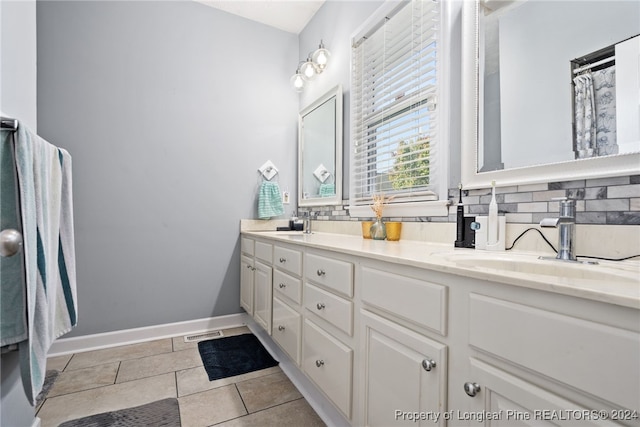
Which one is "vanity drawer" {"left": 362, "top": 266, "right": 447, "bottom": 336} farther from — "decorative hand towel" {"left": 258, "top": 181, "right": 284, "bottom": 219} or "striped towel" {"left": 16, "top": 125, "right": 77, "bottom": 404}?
"decorative hand towel" {"left": 258, "top": 181, "right": 284, "bottom": 219}

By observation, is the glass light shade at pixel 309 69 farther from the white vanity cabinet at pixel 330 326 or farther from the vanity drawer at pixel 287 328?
the vanity drawer at pixel 287 328

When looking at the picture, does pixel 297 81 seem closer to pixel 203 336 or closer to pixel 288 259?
pixel 288 259

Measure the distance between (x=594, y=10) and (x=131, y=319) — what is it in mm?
3105

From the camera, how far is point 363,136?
80.3 inches

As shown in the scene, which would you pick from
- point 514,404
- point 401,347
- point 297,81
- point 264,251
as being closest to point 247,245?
point 264,251

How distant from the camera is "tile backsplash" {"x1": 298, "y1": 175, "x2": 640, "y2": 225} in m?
0.87

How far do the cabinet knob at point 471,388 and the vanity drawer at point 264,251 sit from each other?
1.41 metres

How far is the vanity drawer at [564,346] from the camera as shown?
470mm

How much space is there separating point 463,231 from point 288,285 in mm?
955

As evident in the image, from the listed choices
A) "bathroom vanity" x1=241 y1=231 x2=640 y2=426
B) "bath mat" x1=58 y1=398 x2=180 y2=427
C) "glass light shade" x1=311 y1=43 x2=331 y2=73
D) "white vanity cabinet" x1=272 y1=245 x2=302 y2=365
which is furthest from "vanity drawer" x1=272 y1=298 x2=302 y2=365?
"glass light shade" x1=311 y1=43 x2=331 y2=73

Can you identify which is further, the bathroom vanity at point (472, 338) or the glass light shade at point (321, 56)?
the glass light shade at point (321, 56)

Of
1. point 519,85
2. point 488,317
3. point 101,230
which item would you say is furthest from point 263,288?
point 519,85

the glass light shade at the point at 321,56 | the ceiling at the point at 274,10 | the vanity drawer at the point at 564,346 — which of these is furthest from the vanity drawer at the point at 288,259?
the ceiling at the point at 274,10

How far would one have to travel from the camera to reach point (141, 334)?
2301 mm
